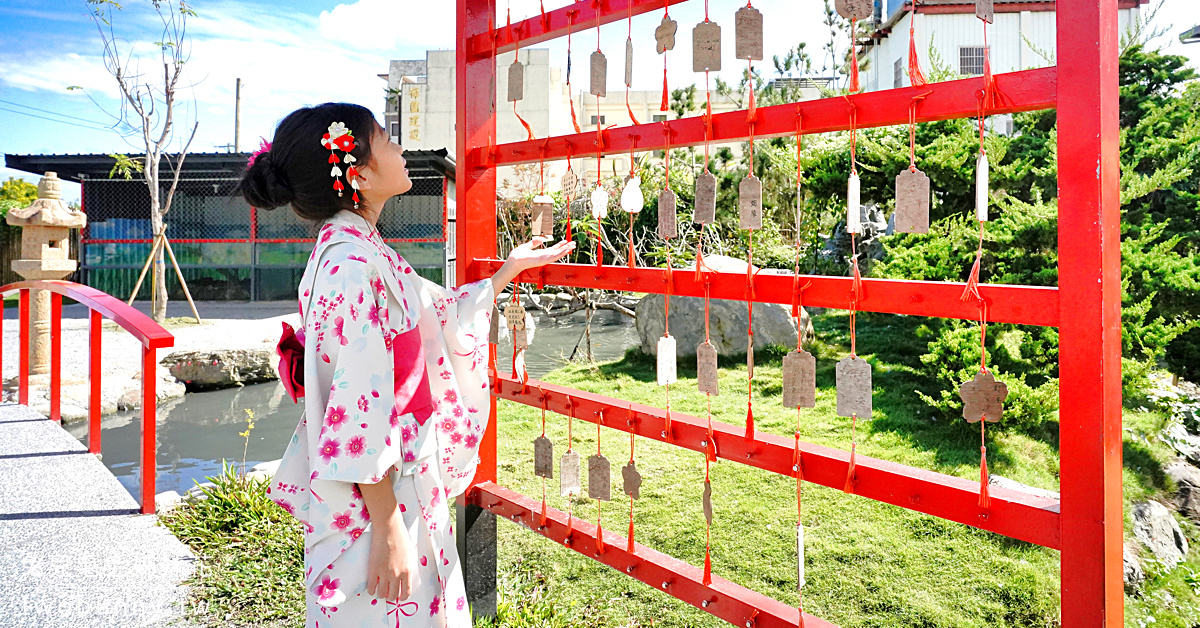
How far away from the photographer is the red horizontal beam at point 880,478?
1.21 m

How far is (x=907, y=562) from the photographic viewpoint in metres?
2.88

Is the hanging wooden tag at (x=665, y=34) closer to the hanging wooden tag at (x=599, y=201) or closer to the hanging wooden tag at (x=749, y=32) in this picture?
the hanging wooden tag at (x=749, y=32)

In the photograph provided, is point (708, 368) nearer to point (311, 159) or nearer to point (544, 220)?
point (544, 220)

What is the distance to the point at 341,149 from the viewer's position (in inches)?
57.3

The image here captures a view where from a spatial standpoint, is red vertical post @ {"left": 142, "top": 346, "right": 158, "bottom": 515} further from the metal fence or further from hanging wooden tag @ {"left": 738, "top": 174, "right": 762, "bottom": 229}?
the metal fence

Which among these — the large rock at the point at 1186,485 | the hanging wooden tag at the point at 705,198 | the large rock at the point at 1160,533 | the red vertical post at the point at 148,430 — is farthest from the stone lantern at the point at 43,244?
the large rock at the point at 1186,485

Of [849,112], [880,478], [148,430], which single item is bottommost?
[148,430]

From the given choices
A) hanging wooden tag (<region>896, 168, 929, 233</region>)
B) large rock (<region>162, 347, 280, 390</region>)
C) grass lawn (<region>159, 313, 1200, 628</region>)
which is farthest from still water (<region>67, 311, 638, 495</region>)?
hanging wooden tag (<region>896, 168, 929, 233</region>)

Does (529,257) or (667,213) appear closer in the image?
(667,213)

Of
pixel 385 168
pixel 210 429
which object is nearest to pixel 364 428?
pixel 385 168

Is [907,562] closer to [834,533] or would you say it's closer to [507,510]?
[834,533]

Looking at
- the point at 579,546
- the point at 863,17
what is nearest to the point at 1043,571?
the point at 579,546

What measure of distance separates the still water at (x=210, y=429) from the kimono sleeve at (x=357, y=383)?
2795mm

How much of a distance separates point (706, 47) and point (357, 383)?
0.94 metres
